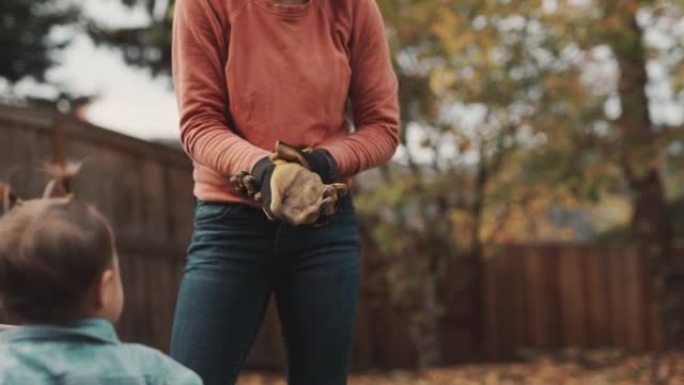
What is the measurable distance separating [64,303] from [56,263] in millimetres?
72

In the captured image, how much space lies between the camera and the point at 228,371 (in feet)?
8.93

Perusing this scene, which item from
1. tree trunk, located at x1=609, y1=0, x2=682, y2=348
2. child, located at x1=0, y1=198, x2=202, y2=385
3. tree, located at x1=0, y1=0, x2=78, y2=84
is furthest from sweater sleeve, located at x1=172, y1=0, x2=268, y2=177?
tree, located at x1=0, y1=0, x2=78, y2=84

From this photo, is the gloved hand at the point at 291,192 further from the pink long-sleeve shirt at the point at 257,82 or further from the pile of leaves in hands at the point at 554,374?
the pile of leaves in hands at the point at 554,374

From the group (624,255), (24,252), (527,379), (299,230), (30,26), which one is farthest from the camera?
(624,255)

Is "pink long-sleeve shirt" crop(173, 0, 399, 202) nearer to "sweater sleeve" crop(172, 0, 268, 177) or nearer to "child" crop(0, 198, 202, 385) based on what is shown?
"sweater sleeve" crop(172, 0, 268, 177)

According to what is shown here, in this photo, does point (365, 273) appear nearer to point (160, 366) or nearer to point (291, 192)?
point (291, 192)

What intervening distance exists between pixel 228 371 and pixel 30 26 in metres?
10.0

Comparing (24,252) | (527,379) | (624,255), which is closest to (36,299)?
(24,252)

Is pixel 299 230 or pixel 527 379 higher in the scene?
pixel 299 230

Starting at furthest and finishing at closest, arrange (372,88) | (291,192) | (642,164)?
(642,164), (372,88), (291,192)

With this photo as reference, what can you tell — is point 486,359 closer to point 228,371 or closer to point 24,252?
point 228,371

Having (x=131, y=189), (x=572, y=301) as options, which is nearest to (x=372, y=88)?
(x=131, y=189)

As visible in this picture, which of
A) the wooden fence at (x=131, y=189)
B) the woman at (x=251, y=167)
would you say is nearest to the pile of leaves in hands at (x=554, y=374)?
the wooden fence at (x=131, y=189)

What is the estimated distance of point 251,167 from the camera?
2.61m
